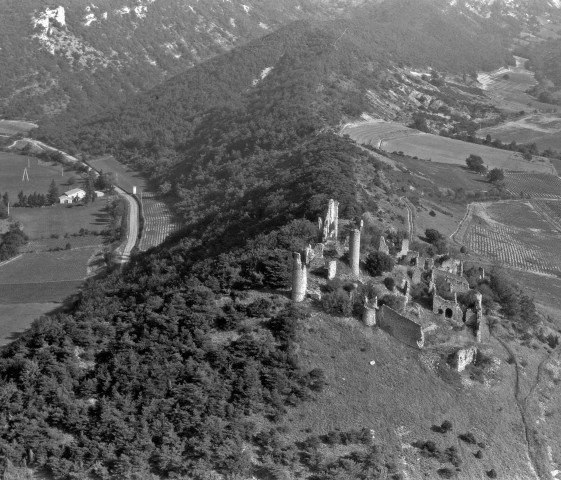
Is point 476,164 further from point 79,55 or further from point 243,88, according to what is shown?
point 79,55

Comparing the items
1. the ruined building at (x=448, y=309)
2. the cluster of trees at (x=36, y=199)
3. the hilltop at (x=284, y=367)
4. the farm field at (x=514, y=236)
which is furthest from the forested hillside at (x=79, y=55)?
the ruined building at (x=448, y=309)

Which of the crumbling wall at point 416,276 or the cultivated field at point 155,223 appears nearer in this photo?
the crumbling wall at point 416,276

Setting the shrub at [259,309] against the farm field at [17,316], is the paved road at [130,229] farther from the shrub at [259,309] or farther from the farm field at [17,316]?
the shrub at [259,309]

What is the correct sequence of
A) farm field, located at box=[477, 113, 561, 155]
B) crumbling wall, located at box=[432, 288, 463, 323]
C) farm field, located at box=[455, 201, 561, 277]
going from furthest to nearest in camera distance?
farm field, located at box=[477, 113, 561, 155] → farm field, located at box=[455, 201, 561, 277] → crumbling wall, located at box=[432, 288, 463, 323]

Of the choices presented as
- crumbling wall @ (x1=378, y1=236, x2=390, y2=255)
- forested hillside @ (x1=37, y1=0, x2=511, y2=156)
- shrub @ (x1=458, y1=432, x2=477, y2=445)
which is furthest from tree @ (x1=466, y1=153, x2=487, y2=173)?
shrub @ (x1=458, y1=432, x2=477, y2=445)

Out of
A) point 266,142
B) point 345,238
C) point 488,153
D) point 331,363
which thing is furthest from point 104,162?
point 331,363

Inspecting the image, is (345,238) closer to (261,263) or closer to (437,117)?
(261,263)

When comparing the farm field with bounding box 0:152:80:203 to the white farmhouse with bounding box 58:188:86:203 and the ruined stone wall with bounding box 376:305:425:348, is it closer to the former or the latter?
the white farmhouse with bounding box 58:188:86:203
